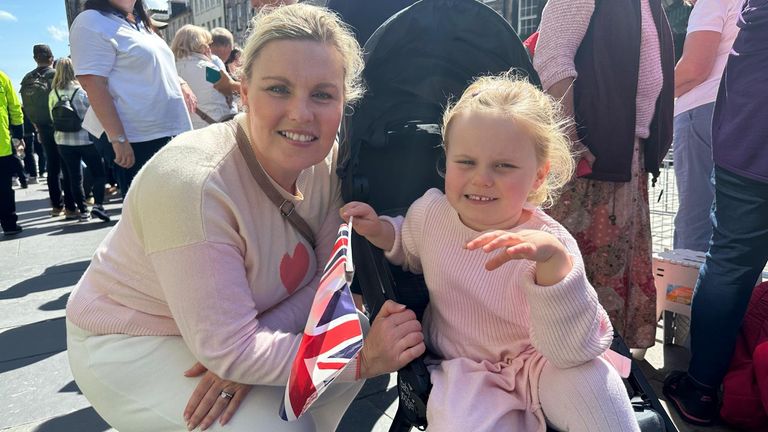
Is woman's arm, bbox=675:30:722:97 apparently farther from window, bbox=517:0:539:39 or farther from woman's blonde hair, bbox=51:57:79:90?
window, bbox=517:0:539:39

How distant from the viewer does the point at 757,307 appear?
229cm

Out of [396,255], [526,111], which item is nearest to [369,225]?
[396,255]

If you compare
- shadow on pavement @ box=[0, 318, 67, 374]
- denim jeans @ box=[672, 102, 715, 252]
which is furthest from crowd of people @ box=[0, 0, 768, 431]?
shadow on pavement @ box=[0, 318, 67, 374]

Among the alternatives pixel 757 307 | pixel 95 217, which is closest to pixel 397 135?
pixel 757 307

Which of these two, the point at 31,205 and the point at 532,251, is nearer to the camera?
the point at 532,251

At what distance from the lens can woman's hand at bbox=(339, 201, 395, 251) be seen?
162 cm

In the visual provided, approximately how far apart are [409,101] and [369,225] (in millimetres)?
642

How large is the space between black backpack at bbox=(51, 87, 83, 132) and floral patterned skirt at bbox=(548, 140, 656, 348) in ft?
18.2

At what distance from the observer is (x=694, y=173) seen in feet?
9.38

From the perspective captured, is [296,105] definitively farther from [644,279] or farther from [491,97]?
[644,279]

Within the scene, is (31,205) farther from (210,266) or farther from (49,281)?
(210,266)

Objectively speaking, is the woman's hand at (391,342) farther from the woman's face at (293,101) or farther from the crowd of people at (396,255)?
the woman's face at (293,101)

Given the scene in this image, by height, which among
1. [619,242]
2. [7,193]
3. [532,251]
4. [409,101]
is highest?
[409,101]

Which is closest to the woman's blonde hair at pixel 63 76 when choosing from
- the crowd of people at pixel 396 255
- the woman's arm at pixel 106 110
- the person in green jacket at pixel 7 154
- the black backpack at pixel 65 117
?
the black backpack at pixel 65 117
